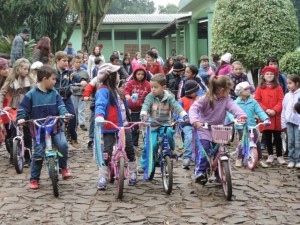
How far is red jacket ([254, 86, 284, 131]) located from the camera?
8641mm

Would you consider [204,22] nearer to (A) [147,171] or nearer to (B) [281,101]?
(B) [281,101]

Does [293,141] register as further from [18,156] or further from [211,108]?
[18,156]

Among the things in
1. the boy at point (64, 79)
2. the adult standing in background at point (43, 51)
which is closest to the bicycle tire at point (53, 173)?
the boy at point (64, 79)

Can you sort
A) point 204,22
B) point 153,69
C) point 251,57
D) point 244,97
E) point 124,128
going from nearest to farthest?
point 124,128 → point 244,97 → point 153,69 → point 251,57 → point 204,22

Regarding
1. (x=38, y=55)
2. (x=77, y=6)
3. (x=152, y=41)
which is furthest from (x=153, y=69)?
(x=152, y=41)

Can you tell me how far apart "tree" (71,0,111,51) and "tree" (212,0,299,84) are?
10846 mm

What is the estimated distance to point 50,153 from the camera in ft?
21.8

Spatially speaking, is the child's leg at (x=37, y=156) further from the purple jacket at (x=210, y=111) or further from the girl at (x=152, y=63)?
the girl at (x=152, y=63)

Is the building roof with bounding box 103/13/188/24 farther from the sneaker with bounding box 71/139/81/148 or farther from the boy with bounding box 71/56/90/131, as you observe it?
the sneaker with bounding box 71/139/81/148

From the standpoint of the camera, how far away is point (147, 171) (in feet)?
22.8

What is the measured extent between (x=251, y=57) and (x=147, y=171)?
8.97 meters

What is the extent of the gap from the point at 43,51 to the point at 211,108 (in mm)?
4441

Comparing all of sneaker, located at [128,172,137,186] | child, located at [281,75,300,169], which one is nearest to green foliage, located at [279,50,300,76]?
child, located at [281,75,300,169]

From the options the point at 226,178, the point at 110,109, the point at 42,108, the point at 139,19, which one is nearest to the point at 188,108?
the point at 110,109
